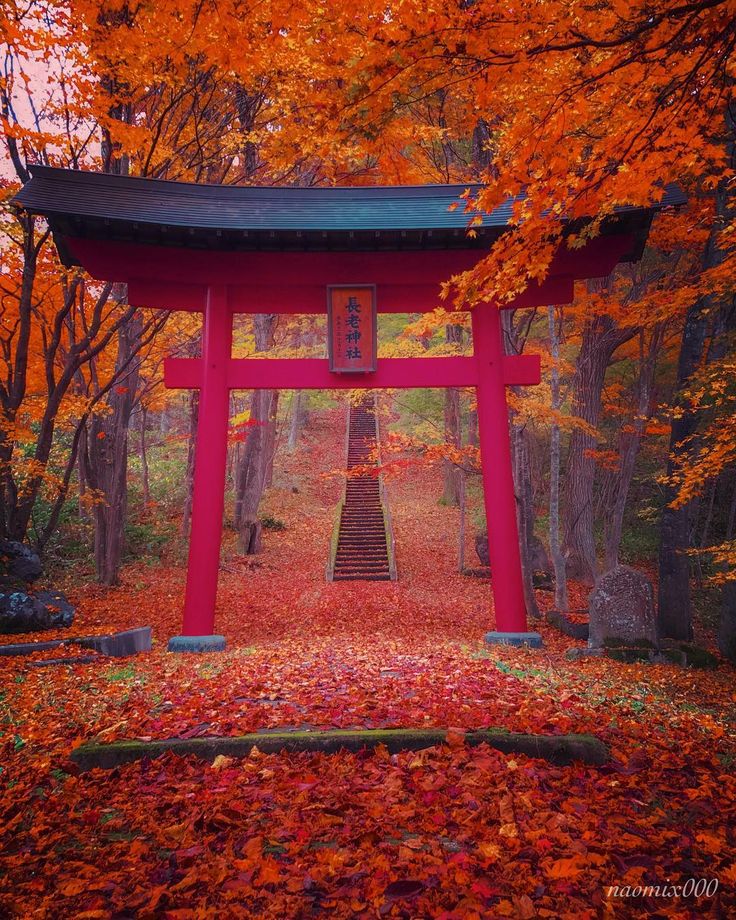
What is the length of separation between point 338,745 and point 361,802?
1.90ft

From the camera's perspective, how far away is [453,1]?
3.27 meters

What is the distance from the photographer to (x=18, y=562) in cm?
770

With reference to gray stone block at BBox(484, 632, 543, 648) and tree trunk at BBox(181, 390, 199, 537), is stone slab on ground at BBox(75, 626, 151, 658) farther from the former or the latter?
tree trunk at BBox(181, 390, 199, 537)

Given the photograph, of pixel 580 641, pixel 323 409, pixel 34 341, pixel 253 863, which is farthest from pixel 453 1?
pixel 323 409

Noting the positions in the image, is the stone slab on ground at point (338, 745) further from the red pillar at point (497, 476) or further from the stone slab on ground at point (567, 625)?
the stone slab on ground at point (567, 625)

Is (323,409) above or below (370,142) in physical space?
above

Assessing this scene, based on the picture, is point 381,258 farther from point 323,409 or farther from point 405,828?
point 323,409

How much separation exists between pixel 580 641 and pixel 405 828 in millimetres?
6892

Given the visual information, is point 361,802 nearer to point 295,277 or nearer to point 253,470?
point 295,277

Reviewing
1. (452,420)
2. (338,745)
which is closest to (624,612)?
(338,745)

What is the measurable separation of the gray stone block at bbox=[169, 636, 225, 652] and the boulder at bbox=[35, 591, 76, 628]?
1811 mm

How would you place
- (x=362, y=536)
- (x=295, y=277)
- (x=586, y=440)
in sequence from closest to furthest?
1. (x=295, y=277)
2. (x=586, y=440)
3. (x=362, y=536)

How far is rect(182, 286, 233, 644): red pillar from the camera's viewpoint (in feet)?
22.7

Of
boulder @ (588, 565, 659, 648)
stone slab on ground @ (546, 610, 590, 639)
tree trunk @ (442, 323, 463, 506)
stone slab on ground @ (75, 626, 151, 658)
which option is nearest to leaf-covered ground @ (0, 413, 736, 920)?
stone slab on ground @ (75, 626, 151, 658)
